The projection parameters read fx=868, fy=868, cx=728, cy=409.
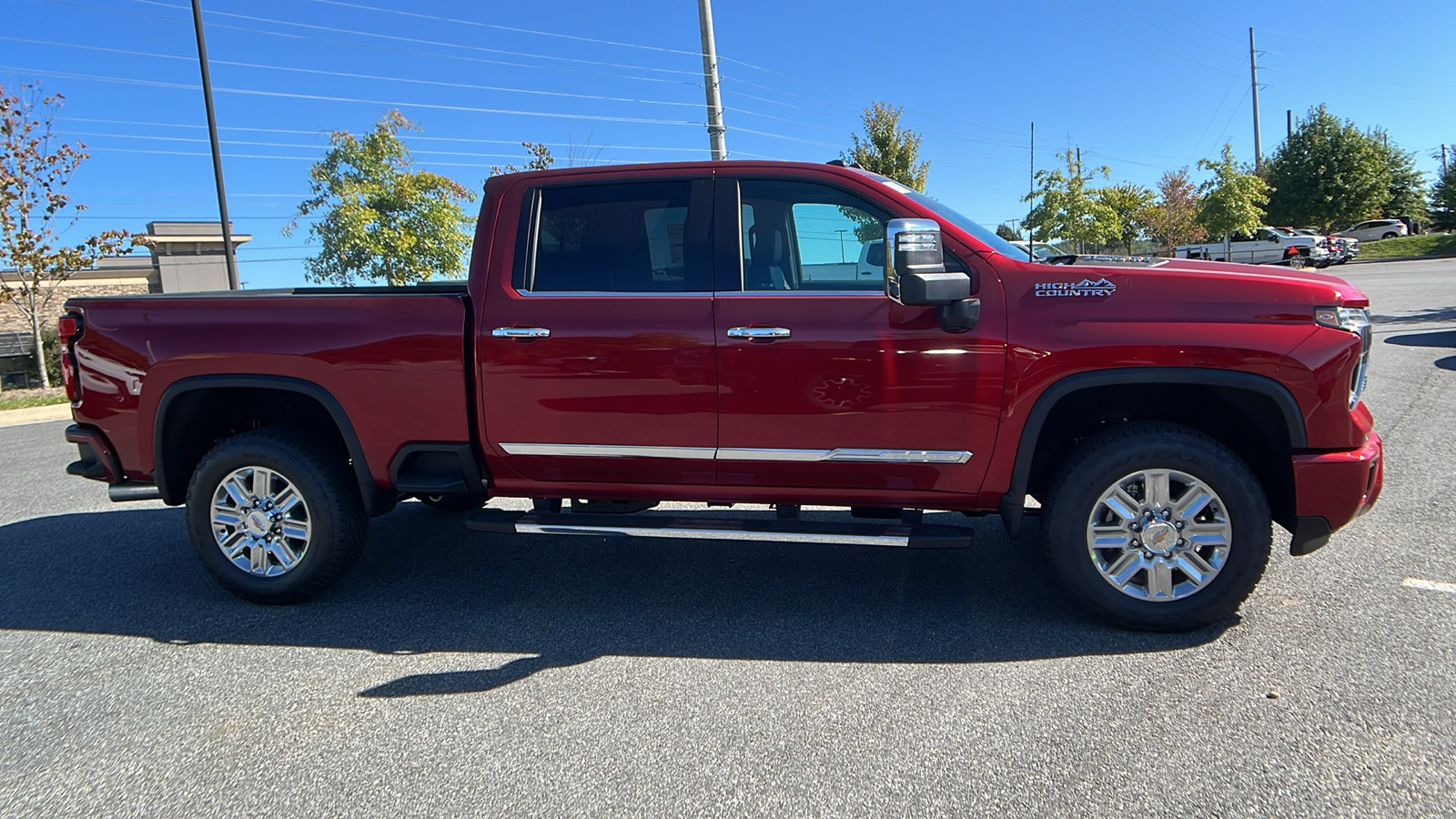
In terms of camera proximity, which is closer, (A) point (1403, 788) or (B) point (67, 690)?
(A) point (1403, 788)

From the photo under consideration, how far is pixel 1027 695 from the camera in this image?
10.5 feet

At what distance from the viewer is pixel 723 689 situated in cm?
331

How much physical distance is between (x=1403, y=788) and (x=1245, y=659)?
0.89m

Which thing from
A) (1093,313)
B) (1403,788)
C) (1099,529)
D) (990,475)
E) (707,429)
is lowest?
(1403,788)

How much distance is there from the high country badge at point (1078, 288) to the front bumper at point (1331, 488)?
40.1 inches

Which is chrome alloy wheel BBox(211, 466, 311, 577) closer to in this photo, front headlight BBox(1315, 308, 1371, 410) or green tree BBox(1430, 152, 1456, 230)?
front headlight BBox(1315, 308, 1371, 410)

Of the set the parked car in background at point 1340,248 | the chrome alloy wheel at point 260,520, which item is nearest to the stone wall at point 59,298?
the chrome alloy wheel at point 260,520

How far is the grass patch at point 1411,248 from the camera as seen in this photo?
123 ft

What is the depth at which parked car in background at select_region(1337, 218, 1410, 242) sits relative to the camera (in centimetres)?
4353

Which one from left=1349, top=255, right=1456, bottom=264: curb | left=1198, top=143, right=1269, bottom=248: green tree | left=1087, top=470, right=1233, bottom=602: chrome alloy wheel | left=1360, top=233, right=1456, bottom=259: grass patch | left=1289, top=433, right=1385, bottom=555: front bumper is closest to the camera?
left=1289, top=433, right=1385, bottom=555: front bumper

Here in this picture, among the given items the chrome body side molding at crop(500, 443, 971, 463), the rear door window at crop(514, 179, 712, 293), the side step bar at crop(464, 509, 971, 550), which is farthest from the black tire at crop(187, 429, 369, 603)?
the rear door window at crop(514, 179, 712, 293)

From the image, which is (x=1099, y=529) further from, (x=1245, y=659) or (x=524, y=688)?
(x=524, y=688)

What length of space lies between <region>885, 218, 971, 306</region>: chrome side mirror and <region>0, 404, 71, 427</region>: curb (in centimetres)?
1329

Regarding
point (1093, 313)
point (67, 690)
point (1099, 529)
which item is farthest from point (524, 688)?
point (1093, 313)
